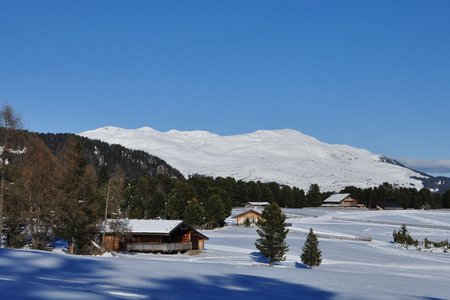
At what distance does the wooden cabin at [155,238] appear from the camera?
4678 cm

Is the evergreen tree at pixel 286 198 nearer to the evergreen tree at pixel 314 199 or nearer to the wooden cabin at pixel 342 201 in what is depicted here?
the evergreen tree at pixel 314 199

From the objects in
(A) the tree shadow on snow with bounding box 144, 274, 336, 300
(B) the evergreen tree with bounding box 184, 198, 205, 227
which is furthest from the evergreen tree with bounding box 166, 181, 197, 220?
(A) the tree shadow on snow with bounding box 144, 274, 336, 300

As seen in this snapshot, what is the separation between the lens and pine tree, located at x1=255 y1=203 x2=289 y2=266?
40906 millimetres

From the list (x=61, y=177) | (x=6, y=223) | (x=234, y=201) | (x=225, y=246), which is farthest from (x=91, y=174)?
(x=234, y=201)

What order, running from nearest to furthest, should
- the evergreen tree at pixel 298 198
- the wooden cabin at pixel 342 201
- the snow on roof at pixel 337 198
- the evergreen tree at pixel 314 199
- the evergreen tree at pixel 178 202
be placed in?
the evergreen tree at pixel 178 202 → the evergreen tree at pixel 298 198 → the evergreen tree at pixel 314 199 → the wooden cabin at pixel 342 201 → the snow on roof at pixel 337 198

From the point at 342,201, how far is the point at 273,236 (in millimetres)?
125473

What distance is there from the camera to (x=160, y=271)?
352 inches

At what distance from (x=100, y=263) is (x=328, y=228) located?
78.9 m

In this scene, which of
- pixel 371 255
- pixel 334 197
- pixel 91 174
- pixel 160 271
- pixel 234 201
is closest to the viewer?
pixel 160 271

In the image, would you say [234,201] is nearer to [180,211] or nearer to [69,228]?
Result: [180,211]

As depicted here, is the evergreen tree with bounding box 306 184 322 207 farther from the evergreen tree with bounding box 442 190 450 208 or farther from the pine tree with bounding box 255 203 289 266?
the pine tree with bounding box 255 203 289 266

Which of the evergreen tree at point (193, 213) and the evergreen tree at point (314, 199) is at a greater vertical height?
the evergreen tree at point (314, 199)

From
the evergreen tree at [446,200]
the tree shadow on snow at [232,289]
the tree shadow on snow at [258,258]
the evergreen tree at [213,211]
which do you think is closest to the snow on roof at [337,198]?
the evergreen tree at [446,200]

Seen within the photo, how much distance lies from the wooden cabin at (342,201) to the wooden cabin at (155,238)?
385ft
